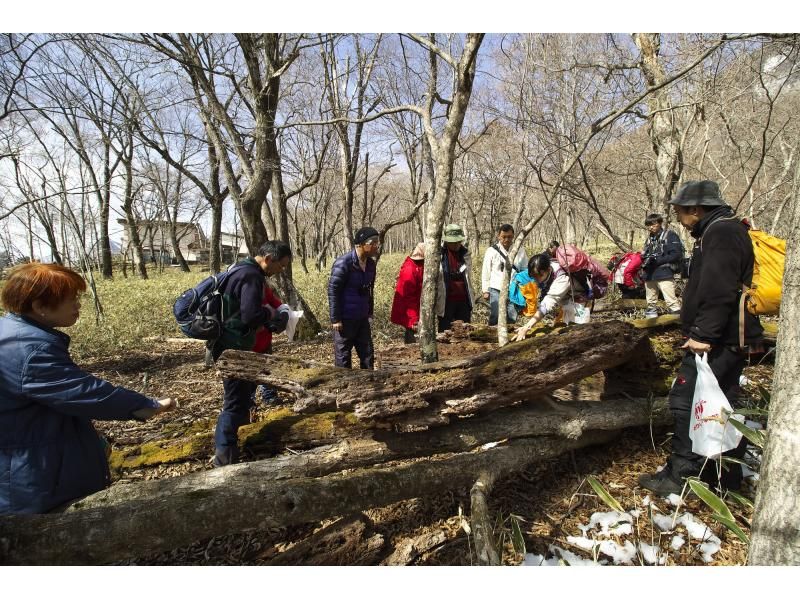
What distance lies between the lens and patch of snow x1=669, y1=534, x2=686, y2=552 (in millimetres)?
2385

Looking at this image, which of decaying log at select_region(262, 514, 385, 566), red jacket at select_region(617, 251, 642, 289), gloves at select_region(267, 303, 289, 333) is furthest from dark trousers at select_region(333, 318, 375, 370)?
red jacket at select_region(617, 251, 642, 289)

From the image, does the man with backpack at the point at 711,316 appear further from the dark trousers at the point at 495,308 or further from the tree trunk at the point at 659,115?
the tree trunk at the point at 659,115

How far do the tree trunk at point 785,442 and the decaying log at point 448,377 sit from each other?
4.51 ft

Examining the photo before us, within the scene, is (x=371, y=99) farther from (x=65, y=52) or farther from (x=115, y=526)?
(x=115, y=526)

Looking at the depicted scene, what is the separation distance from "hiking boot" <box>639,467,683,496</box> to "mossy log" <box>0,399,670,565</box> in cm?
42

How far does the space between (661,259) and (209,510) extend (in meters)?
7.69

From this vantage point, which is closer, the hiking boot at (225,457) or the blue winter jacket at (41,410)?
the blue winter jacket at (41,410)

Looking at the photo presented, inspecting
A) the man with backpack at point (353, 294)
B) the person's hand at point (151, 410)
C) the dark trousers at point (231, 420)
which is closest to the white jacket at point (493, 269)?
the man with backpack at point (353, 294)

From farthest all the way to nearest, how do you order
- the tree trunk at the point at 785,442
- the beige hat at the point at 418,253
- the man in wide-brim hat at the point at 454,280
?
the man in wide-brim hat at the point at 454,280, the beige hat at the point at 418,253, the tree trunk at the point at 785,442

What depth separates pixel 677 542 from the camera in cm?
241

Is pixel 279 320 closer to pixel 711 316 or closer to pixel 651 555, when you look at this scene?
pixel 651 555

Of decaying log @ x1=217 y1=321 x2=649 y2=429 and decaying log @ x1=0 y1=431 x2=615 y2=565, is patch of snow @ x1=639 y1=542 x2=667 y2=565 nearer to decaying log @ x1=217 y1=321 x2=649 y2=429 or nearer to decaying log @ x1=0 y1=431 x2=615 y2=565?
decaying log @ x1=0 y1=431 x2=615 y2=565

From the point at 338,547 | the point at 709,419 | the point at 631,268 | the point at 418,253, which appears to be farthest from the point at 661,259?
the point at 338,547

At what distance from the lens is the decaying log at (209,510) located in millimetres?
1779
